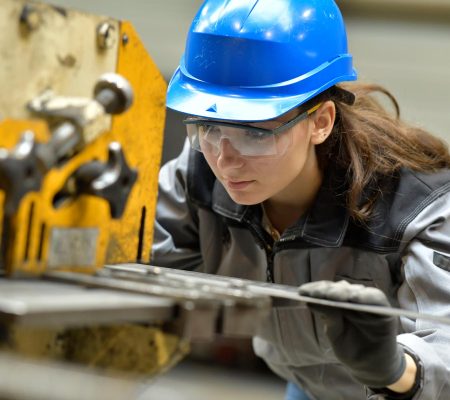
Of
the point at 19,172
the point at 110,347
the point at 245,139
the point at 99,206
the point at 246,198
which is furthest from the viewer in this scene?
the point at 246,198

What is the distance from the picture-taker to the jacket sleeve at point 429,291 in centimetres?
191

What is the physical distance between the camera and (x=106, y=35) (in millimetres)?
1675

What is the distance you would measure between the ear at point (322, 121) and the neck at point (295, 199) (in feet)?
0.31

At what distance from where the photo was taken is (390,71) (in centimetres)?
445

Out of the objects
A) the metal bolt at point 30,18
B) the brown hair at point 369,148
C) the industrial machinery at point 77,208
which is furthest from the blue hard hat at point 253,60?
the metal bolt at point 30,18

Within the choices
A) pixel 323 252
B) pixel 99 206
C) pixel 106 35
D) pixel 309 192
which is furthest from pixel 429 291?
pixel 106 35

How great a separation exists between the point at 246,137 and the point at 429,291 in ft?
1.90

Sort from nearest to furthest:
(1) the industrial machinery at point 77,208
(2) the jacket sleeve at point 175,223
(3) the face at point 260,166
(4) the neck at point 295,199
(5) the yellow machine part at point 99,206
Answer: (1) the industrial machinery at point 77,208 < (5) the yellow machine part at point 99,206 < (3) the face at point 260,166 < (4) the neck at point 295,199 < (2) the jacket sleeve at point 175,223

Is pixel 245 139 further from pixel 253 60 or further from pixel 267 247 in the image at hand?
pixel 267 247

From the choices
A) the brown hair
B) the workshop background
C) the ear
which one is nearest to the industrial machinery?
the ear

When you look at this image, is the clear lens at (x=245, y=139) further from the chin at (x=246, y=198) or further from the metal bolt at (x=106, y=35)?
the metal bolt at (x=106, y=35)

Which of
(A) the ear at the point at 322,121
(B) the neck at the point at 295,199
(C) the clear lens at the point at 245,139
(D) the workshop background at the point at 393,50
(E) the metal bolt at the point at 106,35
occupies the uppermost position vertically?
(D) the workshop background at the point at 393,50

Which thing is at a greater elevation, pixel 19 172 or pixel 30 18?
pixel 30 18

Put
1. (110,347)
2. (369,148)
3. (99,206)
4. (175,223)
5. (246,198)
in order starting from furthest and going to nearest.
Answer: (175,223) → (369,148) → (246,198) → (99,206) → (110,347)
